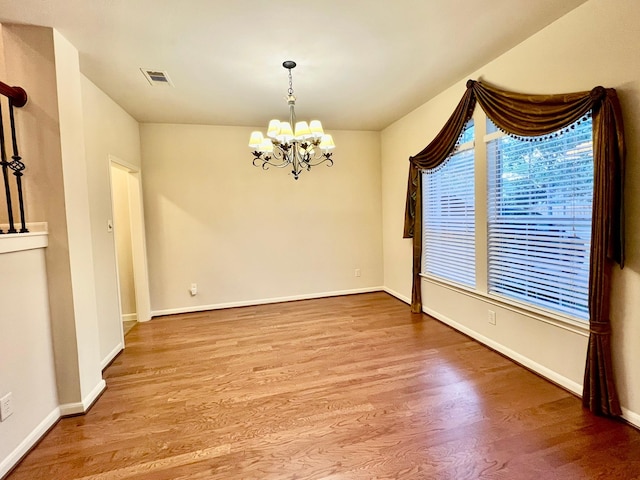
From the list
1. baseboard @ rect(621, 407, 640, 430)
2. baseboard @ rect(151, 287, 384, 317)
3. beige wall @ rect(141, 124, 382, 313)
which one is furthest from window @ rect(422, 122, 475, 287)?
baseboard @ rect(621, 407, 640, 430)

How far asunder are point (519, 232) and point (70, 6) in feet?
12.1

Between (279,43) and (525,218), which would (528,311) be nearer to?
(525,218)

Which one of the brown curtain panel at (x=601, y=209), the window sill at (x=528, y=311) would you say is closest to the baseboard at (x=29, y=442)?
the brown curtain panel at (x=601, y=209)

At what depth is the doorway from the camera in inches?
159

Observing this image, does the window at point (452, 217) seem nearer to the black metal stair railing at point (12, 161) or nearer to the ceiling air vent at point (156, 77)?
the ceiling air vent at point (156, 77)

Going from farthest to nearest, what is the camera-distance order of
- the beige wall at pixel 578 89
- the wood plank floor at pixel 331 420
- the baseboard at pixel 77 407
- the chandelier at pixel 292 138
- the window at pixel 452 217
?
the window at pixel 452 217 → the chandelier at pixel 292 138 → the baseboard at pixel 77 407 → the beige wall at pixel 578 89 → the wood plank floor at pixel 331 420

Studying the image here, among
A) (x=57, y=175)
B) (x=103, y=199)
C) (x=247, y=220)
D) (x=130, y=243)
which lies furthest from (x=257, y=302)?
(x=57, y=175)

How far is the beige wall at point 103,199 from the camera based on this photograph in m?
2.83

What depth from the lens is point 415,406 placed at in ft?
7.09

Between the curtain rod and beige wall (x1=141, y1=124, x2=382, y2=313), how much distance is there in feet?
7.23

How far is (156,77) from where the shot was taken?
2900 millimetres

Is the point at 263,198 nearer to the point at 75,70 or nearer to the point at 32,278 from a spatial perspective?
the point at 75,70

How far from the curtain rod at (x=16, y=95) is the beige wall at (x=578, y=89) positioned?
12.1ft

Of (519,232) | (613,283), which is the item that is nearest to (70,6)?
(519,232)
